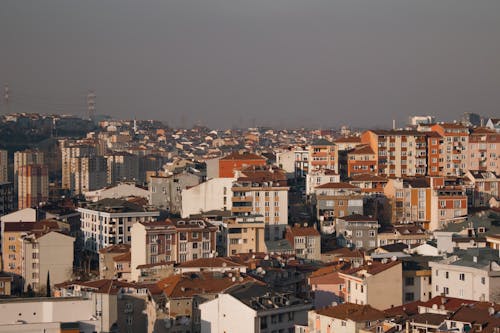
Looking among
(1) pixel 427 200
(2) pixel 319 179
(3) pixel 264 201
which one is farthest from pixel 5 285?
(1) pixel 427 200

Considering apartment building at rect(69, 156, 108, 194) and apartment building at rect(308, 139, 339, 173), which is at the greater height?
apartment building at rect(308, 139, 339, 173)

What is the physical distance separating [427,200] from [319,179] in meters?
2.89

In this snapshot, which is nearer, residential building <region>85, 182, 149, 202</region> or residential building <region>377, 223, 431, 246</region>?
residential building <region>377, 223, 431, 246</region>

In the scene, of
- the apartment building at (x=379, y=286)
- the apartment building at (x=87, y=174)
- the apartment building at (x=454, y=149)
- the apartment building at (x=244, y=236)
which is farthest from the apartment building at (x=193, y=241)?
the apartment building at (x=87, y=174)

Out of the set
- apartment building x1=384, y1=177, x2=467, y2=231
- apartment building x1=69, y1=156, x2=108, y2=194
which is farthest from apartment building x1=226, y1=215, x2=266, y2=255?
apartment building x1=69, y1=156, x2=108, y2=194

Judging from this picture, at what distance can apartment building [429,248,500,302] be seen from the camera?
19.3m

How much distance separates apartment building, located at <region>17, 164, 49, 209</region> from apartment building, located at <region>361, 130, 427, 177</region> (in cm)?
1836

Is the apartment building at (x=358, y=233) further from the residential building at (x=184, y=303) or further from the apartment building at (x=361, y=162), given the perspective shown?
the residential building at (x=184, y=303)

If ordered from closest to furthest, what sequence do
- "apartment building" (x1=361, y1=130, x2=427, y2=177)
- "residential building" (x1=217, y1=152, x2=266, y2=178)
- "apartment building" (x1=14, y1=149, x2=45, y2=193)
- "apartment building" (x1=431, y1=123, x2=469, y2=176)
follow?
"residential building" (x1=217, y1=152, x2=266, y2=178) < "apartment building" (x1=361, y1=130, x2=427, y2=177) < "apartment building" (x1=431, y1=123, x2=469, y2=176) < "apartment building" (x1=14, y1=149, x2=45, y2=193)

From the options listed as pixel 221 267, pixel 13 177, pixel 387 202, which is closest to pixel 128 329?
pixel 221 267

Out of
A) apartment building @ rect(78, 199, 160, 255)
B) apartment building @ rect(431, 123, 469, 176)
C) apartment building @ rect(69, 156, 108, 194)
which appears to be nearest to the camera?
apartment building @ rect(78, 199, 160, 255)

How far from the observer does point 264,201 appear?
29.8 meters

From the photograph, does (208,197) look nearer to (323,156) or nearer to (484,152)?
(323,156)

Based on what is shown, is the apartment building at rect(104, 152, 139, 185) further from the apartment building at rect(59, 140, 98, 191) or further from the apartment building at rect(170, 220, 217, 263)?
the apartment building at rect(170, 220, 217, 263)
